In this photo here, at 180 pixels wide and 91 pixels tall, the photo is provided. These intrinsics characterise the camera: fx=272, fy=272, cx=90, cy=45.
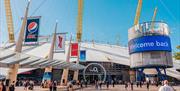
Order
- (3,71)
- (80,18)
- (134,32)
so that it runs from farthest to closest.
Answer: (80,18) → (3,71) → (134,32)

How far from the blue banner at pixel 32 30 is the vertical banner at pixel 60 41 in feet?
35.3

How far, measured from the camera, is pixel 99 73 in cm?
8556

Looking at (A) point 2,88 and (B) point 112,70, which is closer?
(A) point 2,88

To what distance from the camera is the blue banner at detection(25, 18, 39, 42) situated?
104 ft

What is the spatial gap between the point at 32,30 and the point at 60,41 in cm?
1206

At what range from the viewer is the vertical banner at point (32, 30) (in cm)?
3181

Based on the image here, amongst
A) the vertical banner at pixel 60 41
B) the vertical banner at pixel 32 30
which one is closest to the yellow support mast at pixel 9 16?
the vertical banner at pixel 60 41

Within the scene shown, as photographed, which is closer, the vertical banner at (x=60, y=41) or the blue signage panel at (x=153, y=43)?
the vertical banner at (x=60, y=41)

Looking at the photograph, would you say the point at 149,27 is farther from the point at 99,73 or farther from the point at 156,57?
the point at 99,73

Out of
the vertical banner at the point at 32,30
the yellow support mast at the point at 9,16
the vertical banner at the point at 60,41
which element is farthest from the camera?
the yellow support mast at the point at 9,16

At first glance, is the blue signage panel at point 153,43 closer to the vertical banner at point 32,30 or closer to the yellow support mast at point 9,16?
the vertical banner at point 32,30

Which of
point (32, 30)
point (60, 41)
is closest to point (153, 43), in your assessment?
point (60, 41)

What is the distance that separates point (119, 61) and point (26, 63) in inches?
2558

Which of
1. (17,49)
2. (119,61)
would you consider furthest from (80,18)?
(17,49)
